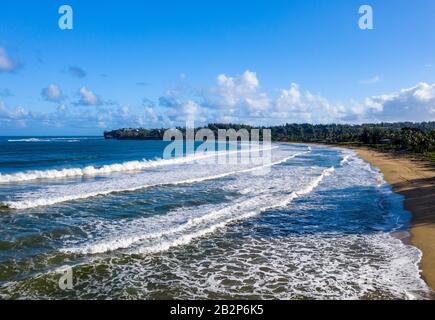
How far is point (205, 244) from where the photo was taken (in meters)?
12.5

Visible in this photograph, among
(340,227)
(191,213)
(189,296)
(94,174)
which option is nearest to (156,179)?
(94,174)

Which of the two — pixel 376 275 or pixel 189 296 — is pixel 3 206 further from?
pixel 376 275

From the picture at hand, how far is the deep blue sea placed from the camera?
9.00m

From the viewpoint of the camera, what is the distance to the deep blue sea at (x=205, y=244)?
A: 9.00 m

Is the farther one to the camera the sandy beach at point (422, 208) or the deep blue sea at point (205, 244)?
the sandy beach at point (422, 208)

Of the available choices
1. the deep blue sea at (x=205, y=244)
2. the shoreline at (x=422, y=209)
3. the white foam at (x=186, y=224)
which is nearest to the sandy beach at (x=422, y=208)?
the shoreline at (x=422, y=209)

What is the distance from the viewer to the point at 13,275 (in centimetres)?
948

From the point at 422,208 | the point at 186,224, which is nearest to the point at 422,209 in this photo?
the point at 422,208

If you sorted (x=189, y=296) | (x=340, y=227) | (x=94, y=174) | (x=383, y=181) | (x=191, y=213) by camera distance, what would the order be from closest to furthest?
1. (x=189, y=296)
2. (x=340, y=227)
3. (x=191, y=213)
4. (x=383, y=181)
5. (x=94, y=174)

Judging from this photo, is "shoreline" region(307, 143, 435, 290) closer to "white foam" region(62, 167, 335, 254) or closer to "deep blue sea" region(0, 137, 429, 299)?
"deep blue sea" region(0, 137, 429, 299)

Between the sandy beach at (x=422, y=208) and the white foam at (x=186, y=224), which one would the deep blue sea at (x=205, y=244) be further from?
the sandy beach at (x=422, y=208)

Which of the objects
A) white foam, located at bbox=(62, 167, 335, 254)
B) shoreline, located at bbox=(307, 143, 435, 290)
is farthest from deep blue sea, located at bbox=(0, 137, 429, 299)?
shoreline, located at bbox=(307, 143, 435, 290)

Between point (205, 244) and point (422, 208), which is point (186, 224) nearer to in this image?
point (205, 244)
